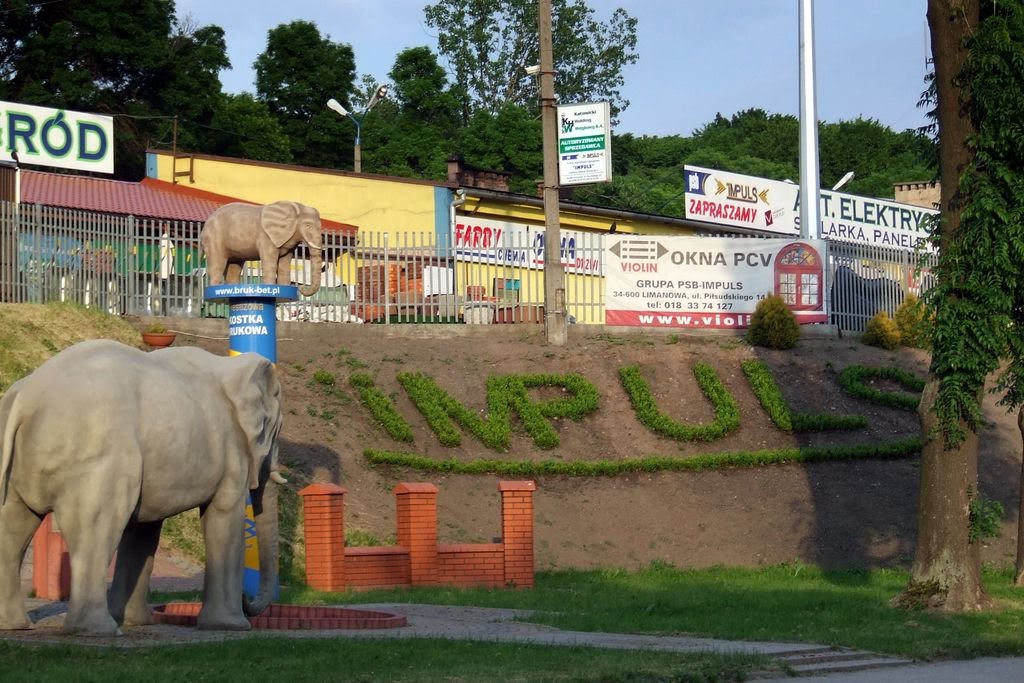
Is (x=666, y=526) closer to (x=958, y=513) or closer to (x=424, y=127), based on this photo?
(x=958, y=513)

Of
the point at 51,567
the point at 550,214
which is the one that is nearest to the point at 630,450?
the point at 550,214

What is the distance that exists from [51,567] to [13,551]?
14.1 feet

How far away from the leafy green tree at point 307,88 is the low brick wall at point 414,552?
4300 cm

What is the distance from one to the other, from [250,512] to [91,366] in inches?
164

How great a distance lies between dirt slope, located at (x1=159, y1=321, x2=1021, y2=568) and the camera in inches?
870

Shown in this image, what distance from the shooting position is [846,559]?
Result: 72.1ft

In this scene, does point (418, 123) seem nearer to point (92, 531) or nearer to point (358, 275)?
point (358, 275)

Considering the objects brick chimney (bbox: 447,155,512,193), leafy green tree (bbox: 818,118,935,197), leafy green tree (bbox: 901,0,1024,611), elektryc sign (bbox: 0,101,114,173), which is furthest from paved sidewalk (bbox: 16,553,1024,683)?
leafy green tree (bbox: 818,118,935,197)

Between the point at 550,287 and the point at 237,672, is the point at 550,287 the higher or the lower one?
the higher one

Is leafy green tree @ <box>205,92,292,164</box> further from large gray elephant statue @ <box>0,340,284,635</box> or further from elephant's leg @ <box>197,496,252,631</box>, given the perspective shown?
elephant's leg @ <box>197,496,252,631</box>

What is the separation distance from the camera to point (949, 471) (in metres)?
16.0

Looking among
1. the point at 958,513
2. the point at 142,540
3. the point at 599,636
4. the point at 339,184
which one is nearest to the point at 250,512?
the point at 142,540

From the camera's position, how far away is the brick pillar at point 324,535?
17.5 meters

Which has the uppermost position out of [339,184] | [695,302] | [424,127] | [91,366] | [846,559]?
[424,127]
